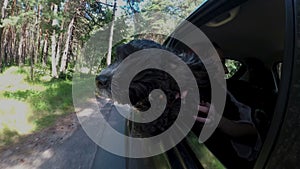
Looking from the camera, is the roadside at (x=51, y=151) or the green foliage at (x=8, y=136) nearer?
the roadside at (x=51, y=151)

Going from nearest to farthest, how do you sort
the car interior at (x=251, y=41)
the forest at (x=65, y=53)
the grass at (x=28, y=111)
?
the car interior at (x=251, y=41)
the forest at (x=65, y=53)
the grass at (x=28, y=111)

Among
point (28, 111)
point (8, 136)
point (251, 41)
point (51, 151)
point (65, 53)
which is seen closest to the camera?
point (251, 41)

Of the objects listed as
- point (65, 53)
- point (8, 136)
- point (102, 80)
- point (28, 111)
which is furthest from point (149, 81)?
point (65, 53)

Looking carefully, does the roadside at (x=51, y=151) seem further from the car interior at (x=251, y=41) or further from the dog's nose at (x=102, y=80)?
the dog's nose at (x=102, y=80)

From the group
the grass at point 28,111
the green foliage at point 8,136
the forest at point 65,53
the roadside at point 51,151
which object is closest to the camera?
the forest at point 65,53

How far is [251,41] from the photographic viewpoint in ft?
8.15

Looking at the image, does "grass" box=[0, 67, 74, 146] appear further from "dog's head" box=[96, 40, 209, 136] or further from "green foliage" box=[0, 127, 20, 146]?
"dog's head" box=[96, 40, 209, 136]

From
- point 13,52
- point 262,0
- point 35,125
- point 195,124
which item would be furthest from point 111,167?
point 13,52

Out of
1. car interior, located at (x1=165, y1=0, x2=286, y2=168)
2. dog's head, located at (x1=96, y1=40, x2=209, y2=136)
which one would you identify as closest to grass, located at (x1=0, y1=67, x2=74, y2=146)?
car interior, located at (x1=165, y1=0, x2=286, y2=168)

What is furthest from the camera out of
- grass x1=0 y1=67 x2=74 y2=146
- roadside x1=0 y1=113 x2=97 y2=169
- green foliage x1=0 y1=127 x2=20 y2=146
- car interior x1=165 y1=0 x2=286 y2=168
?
grass x1=0 y1=67 x2=74 y2=146

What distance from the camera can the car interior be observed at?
5.54 ft

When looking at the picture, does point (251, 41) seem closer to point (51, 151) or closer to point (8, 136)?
point (51, 151)

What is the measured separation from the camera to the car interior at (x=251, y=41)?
169cm

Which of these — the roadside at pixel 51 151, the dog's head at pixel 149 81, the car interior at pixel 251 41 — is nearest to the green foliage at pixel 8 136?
the roadside at pixel 51 151
